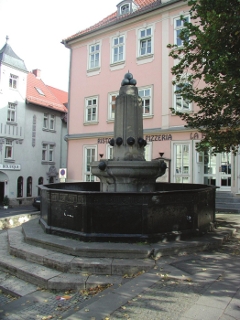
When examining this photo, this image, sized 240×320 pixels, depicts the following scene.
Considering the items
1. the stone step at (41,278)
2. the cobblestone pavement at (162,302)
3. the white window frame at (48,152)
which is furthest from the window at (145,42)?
the cobblestone pavement at (162,302)

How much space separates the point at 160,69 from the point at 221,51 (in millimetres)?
12524

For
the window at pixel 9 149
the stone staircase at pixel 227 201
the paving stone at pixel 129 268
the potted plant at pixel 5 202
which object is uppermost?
the window at pixel 9 149

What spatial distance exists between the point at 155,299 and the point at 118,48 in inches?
796

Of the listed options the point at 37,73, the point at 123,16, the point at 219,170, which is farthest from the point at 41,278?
the point at 37,73

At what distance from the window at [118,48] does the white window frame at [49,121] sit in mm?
12178

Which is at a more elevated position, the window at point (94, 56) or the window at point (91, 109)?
the window at point (94, 56)

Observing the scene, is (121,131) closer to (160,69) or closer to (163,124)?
(163,124)

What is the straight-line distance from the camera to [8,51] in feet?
89.3

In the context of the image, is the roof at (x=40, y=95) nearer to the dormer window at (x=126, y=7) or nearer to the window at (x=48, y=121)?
the window at (x=48, y=121)

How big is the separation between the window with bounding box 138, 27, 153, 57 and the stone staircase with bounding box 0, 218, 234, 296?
16413 mm

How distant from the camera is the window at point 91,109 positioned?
72.6 ft

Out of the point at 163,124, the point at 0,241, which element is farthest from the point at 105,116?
the point at 0,241

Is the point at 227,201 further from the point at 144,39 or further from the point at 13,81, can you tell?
the point at 13,81

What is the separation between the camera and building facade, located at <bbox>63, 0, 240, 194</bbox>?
58.0ft
